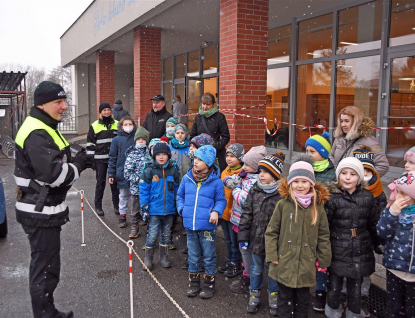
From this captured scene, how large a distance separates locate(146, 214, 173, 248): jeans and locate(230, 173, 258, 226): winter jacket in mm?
1003

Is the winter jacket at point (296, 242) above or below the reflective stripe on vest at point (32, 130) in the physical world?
below

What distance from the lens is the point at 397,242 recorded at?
3.18 metres

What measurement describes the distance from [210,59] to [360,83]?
7514mm

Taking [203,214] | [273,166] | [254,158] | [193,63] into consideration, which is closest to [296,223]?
[273,166]

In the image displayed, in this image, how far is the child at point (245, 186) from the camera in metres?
4.15

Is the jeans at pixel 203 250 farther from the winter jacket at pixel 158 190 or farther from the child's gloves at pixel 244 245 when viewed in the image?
the winter jacket at pixel 158 190

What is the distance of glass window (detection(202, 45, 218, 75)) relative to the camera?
1486cm

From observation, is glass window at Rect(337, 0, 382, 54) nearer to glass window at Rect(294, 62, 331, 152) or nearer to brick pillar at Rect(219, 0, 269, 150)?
glass window at Rect(294, 62, 331, 152)

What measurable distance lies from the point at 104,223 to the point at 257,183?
3664 millimetres

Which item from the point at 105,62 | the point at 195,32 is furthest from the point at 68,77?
the point at 195,32

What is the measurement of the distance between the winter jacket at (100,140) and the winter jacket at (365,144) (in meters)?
4.19

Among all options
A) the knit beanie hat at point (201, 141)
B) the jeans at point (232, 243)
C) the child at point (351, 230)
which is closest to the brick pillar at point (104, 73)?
the knit beanie hat at point (201, 141)

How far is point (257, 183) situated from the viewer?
3832 mm

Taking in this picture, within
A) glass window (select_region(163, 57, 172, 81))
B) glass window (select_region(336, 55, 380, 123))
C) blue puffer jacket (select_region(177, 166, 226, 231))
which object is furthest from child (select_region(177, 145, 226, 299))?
glass window (select_region(163, 57, 172, 81))
